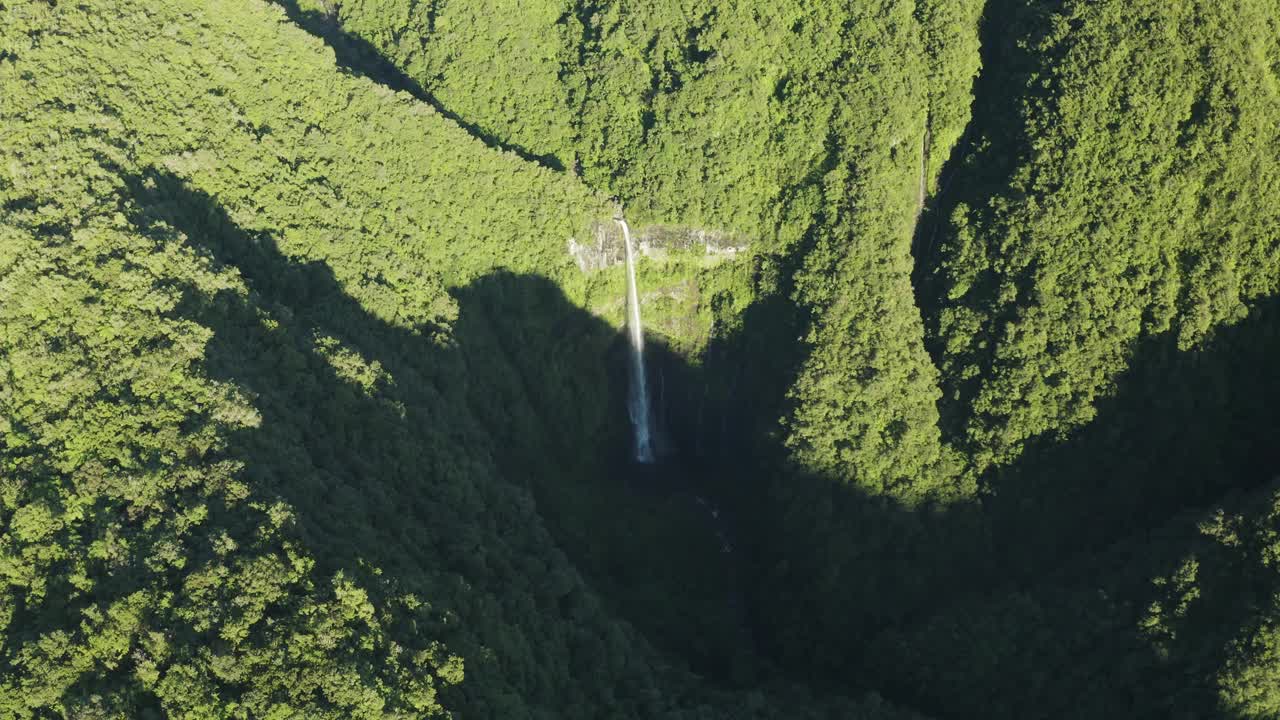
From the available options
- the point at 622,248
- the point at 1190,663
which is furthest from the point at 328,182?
the point at 1190,663

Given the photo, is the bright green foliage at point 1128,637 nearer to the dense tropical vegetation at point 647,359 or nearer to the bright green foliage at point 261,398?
the dense tropical vegetation at point 647,359

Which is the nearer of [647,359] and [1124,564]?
[1124,564]

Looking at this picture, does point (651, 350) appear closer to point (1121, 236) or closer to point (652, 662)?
point (652, 662)

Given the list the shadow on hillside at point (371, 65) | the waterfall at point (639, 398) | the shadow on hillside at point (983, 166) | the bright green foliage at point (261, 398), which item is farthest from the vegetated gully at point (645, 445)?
the shadow on hillside at point (983, 166)

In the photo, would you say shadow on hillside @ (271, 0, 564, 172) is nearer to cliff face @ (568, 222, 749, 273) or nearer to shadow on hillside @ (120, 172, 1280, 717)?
cliff face @ (568, 222, 749, 273)

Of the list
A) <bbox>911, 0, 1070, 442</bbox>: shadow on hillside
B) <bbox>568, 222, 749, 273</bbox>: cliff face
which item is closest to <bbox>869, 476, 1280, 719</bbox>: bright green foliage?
<bbox>911, 0, 1070, 442</bbox>: shadow on hillside

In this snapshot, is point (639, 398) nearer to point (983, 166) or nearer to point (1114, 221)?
point (983, 166)

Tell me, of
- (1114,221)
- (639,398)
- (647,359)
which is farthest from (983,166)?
(639,398)
